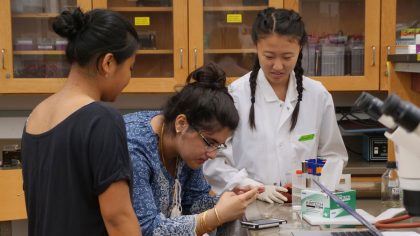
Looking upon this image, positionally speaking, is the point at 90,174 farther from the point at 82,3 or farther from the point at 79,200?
the point at 82,3

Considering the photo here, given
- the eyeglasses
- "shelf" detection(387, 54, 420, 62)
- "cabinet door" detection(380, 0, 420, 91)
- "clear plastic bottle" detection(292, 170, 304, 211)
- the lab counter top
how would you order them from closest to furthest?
1. the lab counter top
2. the eyeglasses
3. "clear plastic bottle" detection(292, 170, 304, 211)
4. "shelf" detection(387, 54, 420, 62)
5. "cabinet door" detection(380, 0, 420, 91)

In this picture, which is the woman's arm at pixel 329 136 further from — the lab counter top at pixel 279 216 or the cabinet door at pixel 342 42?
the cabinet door at pixel 342 42

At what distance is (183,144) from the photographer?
1.59 metres

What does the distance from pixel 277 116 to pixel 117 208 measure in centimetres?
112

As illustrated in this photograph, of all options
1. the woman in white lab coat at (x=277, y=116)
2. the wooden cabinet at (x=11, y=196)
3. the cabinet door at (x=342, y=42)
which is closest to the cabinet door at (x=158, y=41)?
the cabinet door at (x=342, y=42)

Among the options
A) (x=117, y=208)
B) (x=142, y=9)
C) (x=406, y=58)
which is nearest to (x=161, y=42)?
(x=142, y=9)

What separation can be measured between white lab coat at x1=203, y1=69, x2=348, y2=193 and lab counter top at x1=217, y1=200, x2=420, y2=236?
325 mm

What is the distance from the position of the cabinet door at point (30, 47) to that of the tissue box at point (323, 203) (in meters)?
1.98

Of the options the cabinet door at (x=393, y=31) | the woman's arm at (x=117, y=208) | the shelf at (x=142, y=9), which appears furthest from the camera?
the shelf at (x=142, y=9)

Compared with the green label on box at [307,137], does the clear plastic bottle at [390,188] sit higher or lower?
lower

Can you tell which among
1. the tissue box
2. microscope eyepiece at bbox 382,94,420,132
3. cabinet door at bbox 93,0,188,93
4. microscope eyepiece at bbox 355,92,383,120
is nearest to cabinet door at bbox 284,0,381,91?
cabinet door at bbox 93,0,188,93

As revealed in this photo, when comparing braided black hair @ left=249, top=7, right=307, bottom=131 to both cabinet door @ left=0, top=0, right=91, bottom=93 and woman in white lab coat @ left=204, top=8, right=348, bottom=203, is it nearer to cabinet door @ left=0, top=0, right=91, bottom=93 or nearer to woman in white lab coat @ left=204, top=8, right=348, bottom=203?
woman in white lab coat @ left=204, top=8, right=348, bottom=203

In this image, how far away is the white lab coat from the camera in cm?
216

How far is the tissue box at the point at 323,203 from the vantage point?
1554 millimetres
